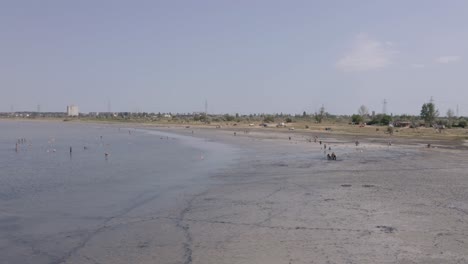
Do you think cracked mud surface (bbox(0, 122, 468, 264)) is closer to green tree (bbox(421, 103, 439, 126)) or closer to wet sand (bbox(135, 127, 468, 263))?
wet sand (bbox(135, 127, 468, 263))

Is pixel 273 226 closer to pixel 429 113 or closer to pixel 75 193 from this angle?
pixel 75 193

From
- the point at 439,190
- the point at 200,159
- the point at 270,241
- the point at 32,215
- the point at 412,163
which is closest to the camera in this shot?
the point at 270,241

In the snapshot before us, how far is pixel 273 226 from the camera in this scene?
19.5 meters

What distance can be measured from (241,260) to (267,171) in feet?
74.6

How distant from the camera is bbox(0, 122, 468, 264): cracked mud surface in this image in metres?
15.7

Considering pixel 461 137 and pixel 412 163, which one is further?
pixel 461 137

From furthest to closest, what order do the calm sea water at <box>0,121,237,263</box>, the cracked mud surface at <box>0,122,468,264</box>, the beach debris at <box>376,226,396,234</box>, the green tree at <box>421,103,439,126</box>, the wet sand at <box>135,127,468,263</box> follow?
the green tree at <box>421,103,439,126</box>, the beach debris at <box>376,226,396,234</box>, the calm sea water at <box>0,121,237,263</box>, the wet sand at <box>135,127,468,263</box>, the cracked mud surface at <box>0,122,468,264</box>

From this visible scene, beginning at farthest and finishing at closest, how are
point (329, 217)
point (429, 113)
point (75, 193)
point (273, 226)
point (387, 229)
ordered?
point (429, 113) → point (75, 193) → point (329, 217) → point (273, 226) → point (387, 229)

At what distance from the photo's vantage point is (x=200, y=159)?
159ft

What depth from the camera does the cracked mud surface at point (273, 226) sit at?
15.7m

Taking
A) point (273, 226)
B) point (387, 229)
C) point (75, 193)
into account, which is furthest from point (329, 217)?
point (75, 193)

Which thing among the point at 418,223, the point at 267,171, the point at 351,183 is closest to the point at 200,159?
the point at 267,171

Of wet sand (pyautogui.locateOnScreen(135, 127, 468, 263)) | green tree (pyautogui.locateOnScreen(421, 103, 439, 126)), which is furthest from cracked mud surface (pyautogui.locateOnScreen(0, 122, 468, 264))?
green tree (pyautogui.locateOnScreen(421, 103, 439, 126))

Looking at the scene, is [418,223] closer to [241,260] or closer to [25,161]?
[241,260]
